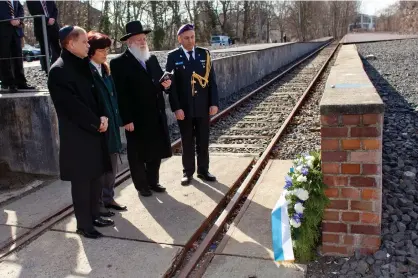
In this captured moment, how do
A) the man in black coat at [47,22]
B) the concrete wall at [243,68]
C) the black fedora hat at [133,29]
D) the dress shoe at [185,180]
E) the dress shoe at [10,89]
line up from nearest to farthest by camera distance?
the black fedora hat at [133,29] < the dress shoe at [185,180] < the dress shoe at [10,89] < the man in black coat at [47,22] < the concrete wall at [243,68]

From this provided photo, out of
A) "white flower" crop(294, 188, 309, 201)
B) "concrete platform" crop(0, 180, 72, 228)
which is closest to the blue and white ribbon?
"white flower" crop(294, 188, 309, 201)

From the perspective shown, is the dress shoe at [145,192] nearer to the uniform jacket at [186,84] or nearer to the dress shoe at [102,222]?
the dress shoe at [102,222]

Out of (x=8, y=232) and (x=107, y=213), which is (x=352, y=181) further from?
(x=8, y=232)

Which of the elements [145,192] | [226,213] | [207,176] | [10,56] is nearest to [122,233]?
[145,192]

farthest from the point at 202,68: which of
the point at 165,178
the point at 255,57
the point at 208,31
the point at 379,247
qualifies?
the point at 208,31

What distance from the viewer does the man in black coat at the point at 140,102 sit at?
469 cm

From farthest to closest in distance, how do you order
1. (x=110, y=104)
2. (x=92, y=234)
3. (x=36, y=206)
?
1. (x=36, y=206)
2. (x=110, y=104)
3. (x=92, y=234)

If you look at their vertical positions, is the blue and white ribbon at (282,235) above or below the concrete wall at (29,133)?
below

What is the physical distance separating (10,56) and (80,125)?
4.33 meters

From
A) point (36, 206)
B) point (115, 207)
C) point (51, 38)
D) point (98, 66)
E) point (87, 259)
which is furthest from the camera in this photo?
point (51, 38)

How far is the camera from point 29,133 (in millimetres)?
5977

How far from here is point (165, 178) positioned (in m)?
5.65

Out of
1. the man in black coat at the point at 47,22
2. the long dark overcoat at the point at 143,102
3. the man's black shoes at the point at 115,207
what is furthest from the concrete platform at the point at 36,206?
the man in black coat at the point at 47,22

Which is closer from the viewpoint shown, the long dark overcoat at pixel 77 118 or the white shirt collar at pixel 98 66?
the long dark overcoat at pixel 77 118
